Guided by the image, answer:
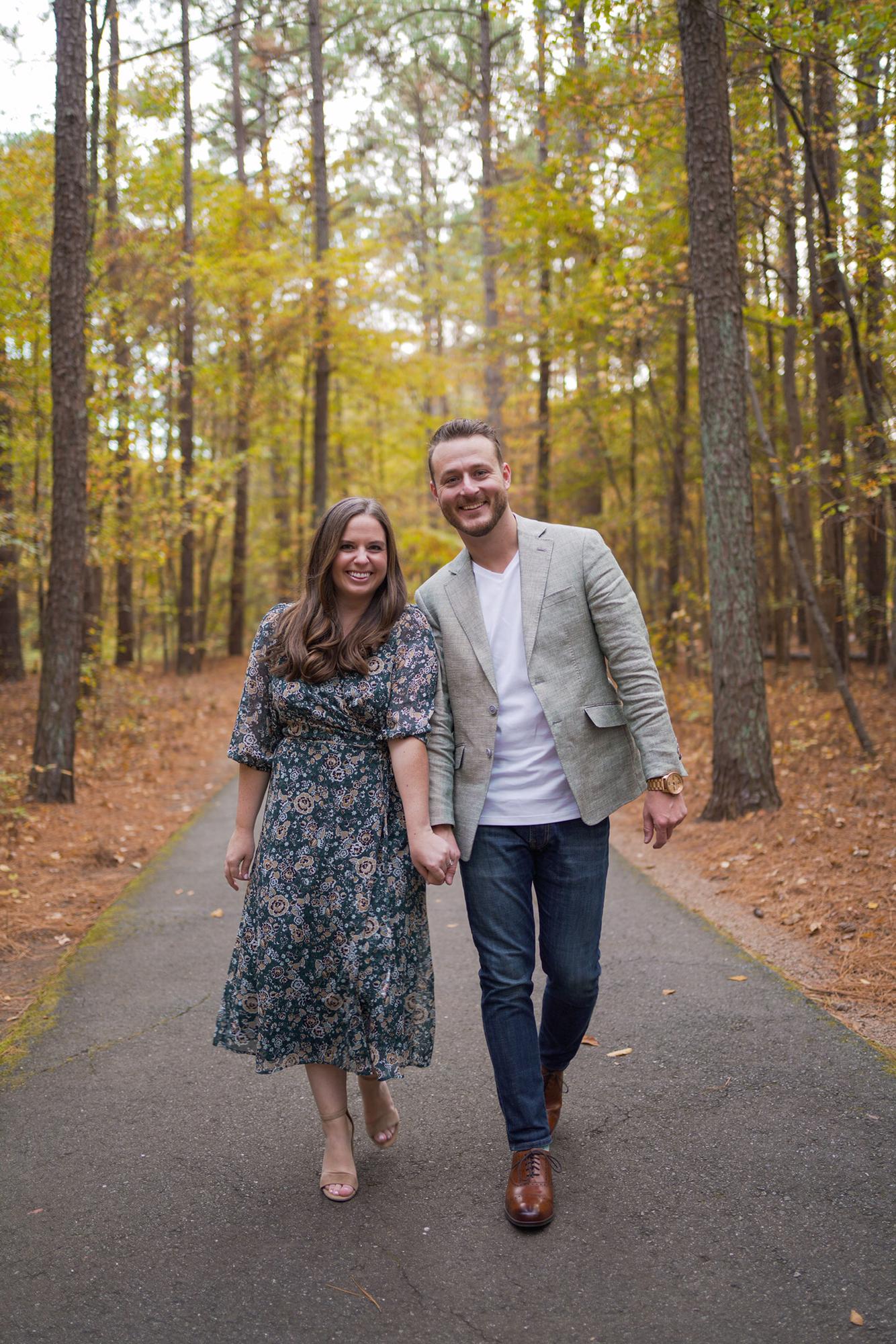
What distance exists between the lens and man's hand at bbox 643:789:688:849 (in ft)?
10.8

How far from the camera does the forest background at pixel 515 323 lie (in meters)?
8.23

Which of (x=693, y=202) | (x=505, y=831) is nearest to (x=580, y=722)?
(x=505, y=831)

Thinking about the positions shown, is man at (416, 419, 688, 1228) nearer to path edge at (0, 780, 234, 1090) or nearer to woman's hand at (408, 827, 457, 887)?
woman's hand at (408, 827, 457, 887)

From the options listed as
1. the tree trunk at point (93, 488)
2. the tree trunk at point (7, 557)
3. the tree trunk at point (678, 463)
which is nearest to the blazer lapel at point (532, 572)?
the tree trunk at point (7, 557)

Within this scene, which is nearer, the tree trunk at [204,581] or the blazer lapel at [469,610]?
the blazer lapel at [469,610]

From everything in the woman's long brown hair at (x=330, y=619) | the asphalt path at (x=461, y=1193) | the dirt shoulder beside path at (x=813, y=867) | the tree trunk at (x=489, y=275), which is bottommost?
the asphalt path at (x=461, y=1193)

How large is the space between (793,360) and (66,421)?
27.6ft

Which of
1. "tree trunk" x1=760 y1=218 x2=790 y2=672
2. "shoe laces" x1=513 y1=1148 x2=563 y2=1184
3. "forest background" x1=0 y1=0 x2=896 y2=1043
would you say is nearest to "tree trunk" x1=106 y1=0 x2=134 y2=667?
"forest background" x1=0 y1=0 x2=896 y2=1043

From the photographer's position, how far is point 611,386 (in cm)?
1695

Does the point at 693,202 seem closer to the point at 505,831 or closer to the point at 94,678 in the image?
the point at 505,831

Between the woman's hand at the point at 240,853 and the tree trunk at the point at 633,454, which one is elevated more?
the tree trunk at the point at 633,454

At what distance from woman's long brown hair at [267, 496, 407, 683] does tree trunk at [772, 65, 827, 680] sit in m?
6.24

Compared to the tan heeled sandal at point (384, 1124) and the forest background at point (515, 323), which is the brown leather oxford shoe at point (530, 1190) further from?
the forest background at point (515, 323)

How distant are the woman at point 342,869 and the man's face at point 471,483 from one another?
0.31 metres
